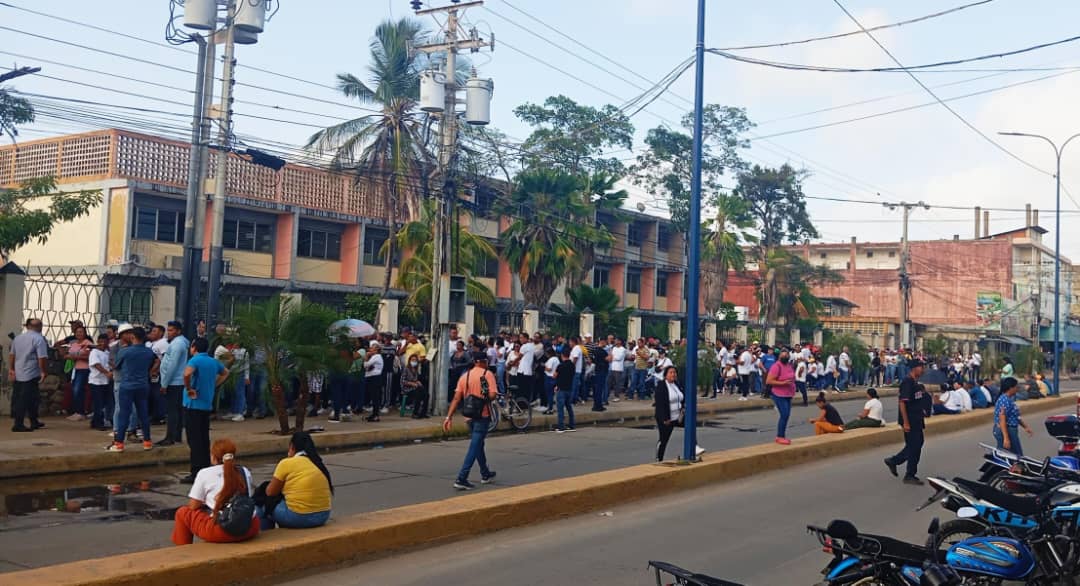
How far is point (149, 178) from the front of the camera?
30.5 meters

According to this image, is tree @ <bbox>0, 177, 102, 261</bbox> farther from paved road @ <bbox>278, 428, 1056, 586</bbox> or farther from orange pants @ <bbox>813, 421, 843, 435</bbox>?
orange pants @ <bbox>813, 421, 843, 435</bbox>

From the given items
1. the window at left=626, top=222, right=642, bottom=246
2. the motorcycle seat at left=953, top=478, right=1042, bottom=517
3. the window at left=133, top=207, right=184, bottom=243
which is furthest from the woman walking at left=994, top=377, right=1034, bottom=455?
the window at left=626, top=222, right=642, bottom=246

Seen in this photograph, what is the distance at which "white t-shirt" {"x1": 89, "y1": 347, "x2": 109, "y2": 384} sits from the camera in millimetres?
15375

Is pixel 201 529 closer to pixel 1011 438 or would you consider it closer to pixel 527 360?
pixel 1011 438

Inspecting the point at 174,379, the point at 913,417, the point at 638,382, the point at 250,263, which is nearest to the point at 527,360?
the point at 638,382

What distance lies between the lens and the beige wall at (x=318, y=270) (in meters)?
36.2

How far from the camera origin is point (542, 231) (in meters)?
34.4

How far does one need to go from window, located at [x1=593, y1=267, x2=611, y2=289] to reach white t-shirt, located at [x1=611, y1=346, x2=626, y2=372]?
77.6 feet

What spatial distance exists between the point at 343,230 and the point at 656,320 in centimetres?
2037

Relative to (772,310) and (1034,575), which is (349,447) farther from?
(772,310)

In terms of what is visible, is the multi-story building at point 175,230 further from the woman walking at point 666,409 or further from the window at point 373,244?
the woman walking at point 666,409

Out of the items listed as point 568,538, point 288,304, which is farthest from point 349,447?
point 568,538

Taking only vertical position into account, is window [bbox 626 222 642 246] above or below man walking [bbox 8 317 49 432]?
above

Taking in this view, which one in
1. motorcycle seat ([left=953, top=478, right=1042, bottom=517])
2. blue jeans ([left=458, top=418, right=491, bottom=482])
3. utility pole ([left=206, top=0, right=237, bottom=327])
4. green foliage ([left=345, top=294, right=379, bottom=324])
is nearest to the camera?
motorcycle seat ([left=953, top=478, right=1042, bottom=517])
